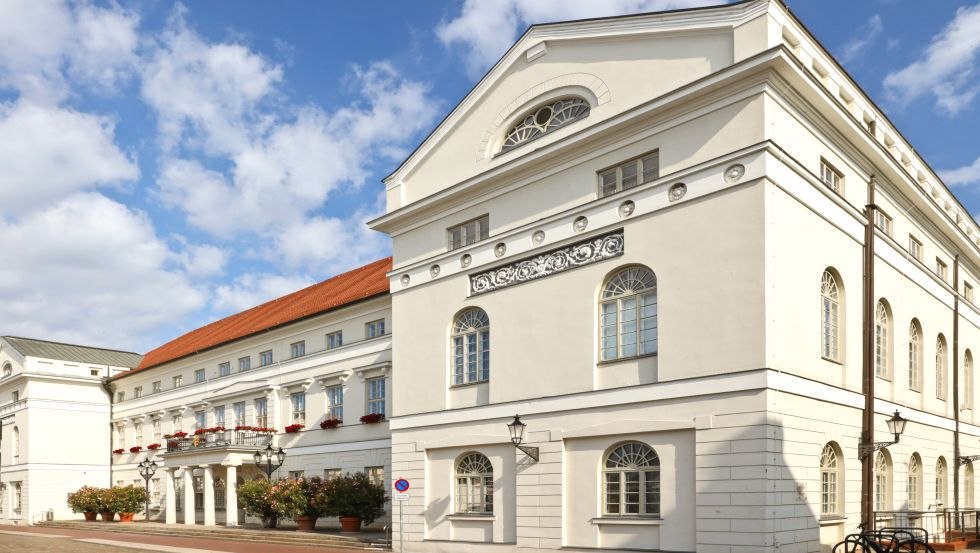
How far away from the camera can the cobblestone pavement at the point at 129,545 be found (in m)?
26.2

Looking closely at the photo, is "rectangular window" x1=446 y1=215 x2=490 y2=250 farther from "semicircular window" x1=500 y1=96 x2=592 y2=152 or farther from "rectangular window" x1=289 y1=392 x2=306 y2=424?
"rectangular window" x1=289 y1=392 x2=306 y2=424

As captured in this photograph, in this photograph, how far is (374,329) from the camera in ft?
107

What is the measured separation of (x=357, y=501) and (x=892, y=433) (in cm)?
1674

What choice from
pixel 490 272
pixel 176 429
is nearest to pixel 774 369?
pixel 490 272

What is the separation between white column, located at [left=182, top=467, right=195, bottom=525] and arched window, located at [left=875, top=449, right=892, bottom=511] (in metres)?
28.0

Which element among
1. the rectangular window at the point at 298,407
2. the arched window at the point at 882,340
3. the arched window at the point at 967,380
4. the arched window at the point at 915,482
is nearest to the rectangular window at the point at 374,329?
the rectangular window at the point at 298,407

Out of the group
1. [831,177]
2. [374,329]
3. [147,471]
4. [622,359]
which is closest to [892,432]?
[831,177]

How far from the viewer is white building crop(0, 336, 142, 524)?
49.8 meters

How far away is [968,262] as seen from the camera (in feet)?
95.3

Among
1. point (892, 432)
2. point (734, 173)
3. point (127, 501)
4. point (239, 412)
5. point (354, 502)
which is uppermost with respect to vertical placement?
point (734, 173)

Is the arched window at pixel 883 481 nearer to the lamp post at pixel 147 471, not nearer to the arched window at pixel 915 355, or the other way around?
the arched window at pixel 915 355

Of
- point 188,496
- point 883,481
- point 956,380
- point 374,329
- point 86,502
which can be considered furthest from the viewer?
point 86,502

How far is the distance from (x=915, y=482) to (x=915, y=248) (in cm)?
630

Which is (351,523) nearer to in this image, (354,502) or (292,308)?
(354,502)
